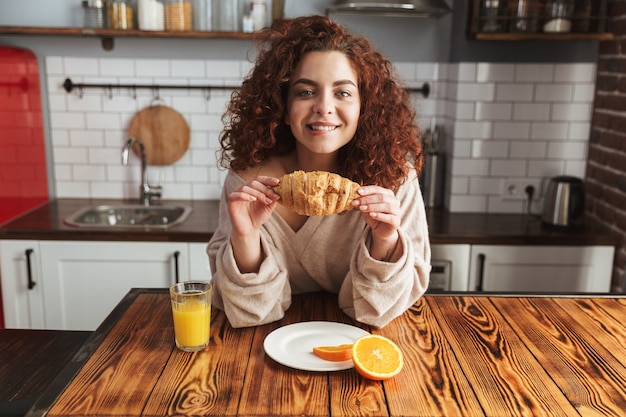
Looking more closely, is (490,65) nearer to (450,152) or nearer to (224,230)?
(450,152)

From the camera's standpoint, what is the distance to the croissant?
1394 millimetres

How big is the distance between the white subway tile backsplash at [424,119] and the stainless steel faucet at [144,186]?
64mm

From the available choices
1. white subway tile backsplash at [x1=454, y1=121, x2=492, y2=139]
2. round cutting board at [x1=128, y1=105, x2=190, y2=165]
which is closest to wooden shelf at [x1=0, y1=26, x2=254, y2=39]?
round cutting board at [x1=128, y1=105, x2=190, y2=165]

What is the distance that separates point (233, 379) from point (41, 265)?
1783 millimetres

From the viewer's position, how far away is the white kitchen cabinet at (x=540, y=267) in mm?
2719

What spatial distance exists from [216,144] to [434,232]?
1242 millimetres

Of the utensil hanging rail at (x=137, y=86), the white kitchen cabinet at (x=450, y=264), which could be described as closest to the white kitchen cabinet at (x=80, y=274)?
the utensil hanging rail at (x=137, y=86)

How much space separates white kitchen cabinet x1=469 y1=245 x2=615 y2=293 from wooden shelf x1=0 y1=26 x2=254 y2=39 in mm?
1491

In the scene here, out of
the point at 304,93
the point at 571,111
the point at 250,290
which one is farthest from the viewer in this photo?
the point at 571,111

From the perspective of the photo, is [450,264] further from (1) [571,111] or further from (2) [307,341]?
(2) [307,341]

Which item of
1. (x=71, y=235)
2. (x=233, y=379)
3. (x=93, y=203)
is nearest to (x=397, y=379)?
(x=233, y=379)

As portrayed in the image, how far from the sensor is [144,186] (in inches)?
125

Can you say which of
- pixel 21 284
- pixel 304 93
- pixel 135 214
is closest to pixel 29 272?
pixel 21 284

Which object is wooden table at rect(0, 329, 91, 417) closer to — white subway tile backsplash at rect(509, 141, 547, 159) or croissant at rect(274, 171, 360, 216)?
croissant at rect(274, 171, 360, 216)
